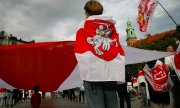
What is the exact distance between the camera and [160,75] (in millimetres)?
6309

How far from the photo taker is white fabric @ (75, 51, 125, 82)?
353cm

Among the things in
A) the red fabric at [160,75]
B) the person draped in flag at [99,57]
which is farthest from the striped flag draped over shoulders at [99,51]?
the red fabric at [160,75]

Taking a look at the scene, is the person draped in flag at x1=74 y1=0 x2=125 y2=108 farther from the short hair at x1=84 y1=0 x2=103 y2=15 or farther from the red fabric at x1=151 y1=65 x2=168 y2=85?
the red fabric at x1=151 y1=65 x2=168 y2=85

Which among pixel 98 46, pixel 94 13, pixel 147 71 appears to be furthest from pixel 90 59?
pixel 147 71

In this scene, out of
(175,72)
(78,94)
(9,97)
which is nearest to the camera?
(175,72)

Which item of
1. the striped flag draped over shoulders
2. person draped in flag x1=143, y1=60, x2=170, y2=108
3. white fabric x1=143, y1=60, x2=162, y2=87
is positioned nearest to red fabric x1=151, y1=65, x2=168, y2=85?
person draped in flag x1=143, y1=60, x2=170, y2=108

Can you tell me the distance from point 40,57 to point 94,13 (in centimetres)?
202

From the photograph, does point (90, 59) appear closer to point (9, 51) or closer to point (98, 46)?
point (98, 46)

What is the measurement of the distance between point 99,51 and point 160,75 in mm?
3021

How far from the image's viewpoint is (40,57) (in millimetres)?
5504

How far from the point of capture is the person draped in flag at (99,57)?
11.6ft

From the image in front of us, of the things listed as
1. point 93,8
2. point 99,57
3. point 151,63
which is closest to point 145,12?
point 151,63

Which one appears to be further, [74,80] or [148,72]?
[148,72]

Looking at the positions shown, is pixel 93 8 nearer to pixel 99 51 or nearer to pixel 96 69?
pixel 99 51
